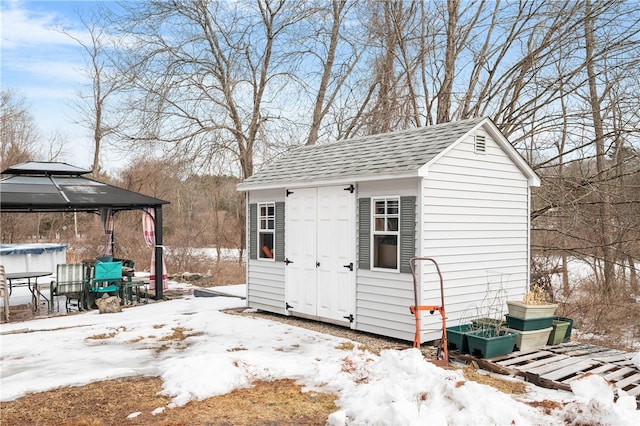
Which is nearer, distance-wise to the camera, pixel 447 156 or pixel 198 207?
pixel 447 156

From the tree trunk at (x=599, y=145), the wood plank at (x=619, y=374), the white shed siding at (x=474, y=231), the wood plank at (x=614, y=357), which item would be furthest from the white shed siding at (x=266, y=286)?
the tree trunk at (x=599, y=145)

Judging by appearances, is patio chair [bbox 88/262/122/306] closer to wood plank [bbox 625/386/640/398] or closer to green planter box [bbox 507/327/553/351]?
green planter box [bbox 507/327/553/351]

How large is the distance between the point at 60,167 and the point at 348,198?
301 inches

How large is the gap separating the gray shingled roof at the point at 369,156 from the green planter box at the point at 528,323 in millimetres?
2389

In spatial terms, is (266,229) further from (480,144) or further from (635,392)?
(635,392)

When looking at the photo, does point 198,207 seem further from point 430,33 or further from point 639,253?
point 639,253

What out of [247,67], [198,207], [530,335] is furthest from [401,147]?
[198,207]

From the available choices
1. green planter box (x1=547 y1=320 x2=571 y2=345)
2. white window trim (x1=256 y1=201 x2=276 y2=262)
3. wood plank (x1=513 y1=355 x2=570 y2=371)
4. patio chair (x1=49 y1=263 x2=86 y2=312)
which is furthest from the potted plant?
patio chair (x1=49 y1=263 x2=86 y2=312)

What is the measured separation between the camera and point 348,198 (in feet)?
25.7

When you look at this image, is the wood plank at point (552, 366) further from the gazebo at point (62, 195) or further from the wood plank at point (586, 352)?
the gazebo at point (62, 195)

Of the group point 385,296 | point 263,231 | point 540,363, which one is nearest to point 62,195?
point 263,231

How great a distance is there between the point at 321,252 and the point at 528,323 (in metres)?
3.27

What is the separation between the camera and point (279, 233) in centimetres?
909

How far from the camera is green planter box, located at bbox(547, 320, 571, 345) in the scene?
274 inches
